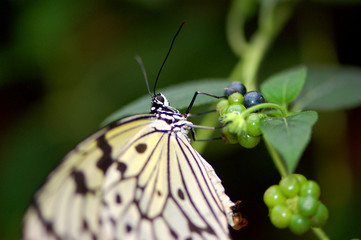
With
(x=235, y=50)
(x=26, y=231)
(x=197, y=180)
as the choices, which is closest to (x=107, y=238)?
(x=26, y=231)

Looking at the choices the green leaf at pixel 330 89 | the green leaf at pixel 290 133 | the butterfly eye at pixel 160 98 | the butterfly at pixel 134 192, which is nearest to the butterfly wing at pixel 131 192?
the butterfly at pixel 134 192

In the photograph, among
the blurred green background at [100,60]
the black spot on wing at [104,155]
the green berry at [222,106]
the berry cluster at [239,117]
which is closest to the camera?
the berry cluster at [239,117]

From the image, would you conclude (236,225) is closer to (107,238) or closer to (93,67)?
(107,238)

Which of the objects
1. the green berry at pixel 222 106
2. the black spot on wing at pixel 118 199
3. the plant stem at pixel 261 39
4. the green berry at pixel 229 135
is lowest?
the black spot on wing at pixel 118 199

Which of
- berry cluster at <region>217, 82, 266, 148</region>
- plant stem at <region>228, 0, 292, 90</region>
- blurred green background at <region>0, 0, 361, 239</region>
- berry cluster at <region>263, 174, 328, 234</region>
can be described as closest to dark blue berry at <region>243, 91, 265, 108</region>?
berry cluster at <region>217, 82, 266, 148</region>

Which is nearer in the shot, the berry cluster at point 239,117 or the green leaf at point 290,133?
the green leaf at point 290,133

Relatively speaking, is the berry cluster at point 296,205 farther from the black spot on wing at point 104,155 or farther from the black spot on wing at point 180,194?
the black spot on wing at point 104,155

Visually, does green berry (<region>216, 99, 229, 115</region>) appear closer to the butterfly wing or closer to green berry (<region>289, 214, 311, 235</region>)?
the butterfly wing

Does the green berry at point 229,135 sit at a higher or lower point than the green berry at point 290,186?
higher
